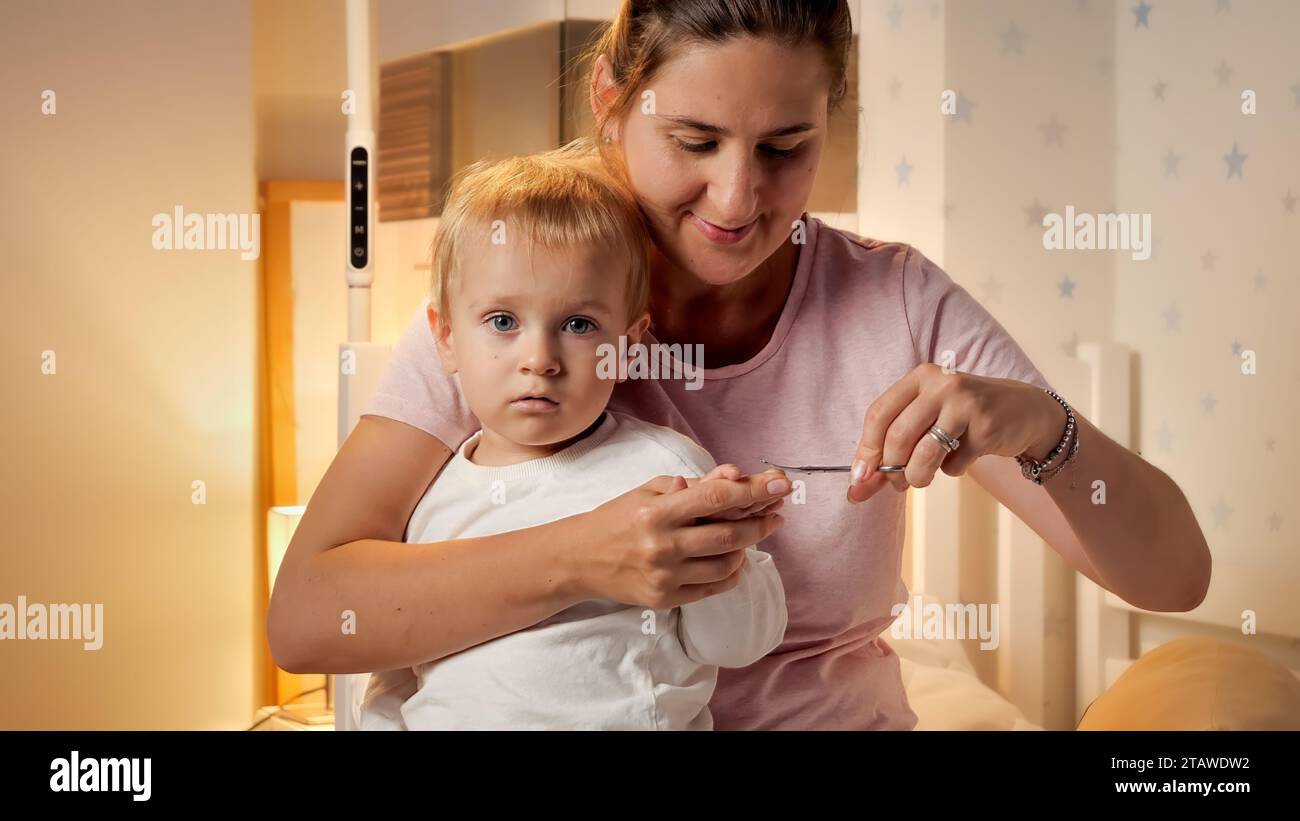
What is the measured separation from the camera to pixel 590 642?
928 millimetres

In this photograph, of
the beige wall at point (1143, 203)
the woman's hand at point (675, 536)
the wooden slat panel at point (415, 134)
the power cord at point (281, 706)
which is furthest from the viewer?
the power cord at point (281, 706)

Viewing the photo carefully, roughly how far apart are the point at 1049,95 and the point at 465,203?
1.27m

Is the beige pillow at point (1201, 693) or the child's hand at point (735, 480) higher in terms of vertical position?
the child's hand at point (735, 480)

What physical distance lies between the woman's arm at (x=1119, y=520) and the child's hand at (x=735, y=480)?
25 cm

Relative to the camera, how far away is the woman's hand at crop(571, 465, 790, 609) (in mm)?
856

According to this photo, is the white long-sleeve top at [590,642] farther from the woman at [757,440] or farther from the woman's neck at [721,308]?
the woman's neck at [721,308]

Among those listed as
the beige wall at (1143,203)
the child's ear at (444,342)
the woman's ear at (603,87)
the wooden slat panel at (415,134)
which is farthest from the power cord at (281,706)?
the woman's ear at (603,87)

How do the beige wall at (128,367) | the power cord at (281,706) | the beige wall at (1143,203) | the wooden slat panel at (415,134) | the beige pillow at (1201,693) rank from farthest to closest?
the power cord at (281,706) → the wooden slat panel at (415,134) → the beige wall at (128,367) → the beige wall at (1143,203) → the beige pillow at (1201,693)

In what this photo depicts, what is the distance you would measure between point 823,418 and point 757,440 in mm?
70

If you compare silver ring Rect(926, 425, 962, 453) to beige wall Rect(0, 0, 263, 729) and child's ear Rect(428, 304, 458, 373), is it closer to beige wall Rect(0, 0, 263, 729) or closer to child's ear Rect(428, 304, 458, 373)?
child's ear Rect(428, 304, 458, 373)

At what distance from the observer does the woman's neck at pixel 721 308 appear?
3.81ft

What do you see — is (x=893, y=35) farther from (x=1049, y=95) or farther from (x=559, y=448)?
(x=559, y=448)
